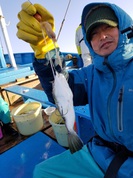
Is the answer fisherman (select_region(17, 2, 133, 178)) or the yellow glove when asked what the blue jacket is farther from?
the yellow glove

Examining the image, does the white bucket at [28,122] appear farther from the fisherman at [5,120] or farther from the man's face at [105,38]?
the man's face at [105,38]

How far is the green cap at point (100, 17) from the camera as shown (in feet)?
3.39

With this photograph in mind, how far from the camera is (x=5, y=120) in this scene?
2596mm

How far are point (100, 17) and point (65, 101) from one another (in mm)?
660

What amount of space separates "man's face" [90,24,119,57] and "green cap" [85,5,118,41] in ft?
0.14

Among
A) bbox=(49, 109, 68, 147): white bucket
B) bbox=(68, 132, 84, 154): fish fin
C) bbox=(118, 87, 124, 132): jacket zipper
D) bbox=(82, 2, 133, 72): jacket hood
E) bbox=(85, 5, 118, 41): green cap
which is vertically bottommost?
bbox=(49, 109, 68, 147): white bucket

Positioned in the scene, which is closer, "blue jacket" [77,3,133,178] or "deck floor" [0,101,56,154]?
"blue jacket" [77,3,133,178]

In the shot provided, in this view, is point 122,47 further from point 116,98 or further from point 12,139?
point 12,139

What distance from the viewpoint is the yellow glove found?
1.08 meters

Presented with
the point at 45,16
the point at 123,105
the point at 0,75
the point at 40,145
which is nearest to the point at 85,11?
the point at 45,16

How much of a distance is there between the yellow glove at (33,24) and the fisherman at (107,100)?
218 mm

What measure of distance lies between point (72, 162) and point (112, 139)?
1.27ft

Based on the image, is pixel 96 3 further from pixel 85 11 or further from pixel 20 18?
pixel 20 18

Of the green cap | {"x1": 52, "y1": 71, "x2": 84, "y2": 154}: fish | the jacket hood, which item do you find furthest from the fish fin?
the green cap
